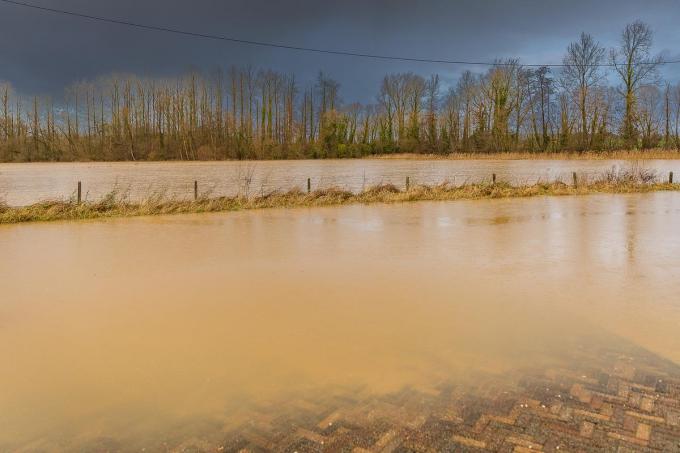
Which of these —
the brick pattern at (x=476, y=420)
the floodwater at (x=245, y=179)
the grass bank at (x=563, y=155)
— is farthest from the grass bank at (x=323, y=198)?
the grass bank at (x=563, y=155)

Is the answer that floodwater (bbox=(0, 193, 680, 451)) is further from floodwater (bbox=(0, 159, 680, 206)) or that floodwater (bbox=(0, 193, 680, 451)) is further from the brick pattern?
floodwater (bbox=(0, 159, 680, 206))

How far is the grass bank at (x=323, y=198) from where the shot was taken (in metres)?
15.0

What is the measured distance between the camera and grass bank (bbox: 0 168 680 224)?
49.1 ft

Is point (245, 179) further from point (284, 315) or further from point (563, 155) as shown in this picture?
point (563, 155)

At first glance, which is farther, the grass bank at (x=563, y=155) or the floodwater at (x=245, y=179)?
the grass bank at (x=563, y=155)

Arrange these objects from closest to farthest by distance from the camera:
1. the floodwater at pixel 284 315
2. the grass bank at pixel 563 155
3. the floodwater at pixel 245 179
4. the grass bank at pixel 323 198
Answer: the floodwater at pixel 284 315 < the grass bank at pixel 323 198 < the floodwater at pixel 245 179 < the grass bank at pixel 563 155

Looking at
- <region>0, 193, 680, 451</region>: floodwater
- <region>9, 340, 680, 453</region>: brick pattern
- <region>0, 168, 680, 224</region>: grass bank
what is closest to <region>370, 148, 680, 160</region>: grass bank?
<region>0, 168, 680, 224</region>: grass bank

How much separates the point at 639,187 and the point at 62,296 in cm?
2159

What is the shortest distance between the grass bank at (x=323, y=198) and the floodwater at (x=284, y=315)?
3.34 m

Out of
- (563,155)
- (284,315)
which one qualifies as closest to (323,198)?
(284,315)

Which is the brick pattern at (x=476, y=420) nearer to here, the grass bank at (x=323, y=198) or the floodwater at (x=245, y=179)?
the grass bank at (x=323, y=198)

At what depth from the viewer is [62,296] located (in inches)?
268

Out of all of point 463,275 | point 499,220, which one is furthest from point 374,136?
point 463,275

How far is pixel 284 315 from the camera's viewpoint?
587 cm
